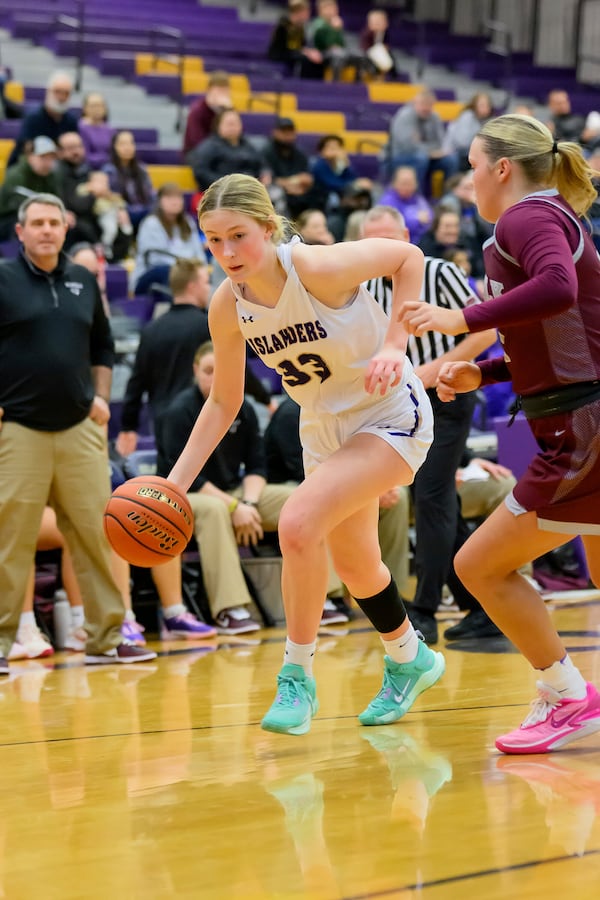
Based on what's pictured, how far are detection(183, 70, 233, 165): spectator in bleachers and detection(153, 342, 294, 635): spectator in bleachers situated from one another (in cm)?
620

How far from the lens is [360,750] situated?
418 centimetres

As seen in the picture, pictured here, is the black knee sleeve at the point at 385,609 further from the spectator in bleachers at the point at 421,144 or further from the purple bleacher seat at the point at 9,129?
the spectator in bleachers at the point at 421,144

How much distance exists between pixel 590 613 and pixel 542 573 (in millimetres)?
1108

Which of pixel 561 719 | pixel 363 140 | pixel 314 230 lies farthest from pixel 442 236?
pixel 363 140

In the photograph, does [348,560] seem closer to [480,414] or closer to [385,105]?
[480,414]

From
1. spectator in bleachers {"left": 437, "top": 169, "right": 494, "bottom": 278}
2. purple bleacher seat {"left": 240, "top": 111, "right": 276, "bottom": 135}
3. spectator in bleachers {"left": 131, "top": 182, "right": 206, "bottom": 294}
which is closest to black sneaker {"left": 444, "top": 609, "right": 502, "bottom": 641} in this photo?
spectator in bleachers {"left": 131, "top": 182, "right": 206, "bottom": 294}

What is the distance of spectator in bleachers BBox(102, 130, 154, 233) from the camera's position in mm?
11977

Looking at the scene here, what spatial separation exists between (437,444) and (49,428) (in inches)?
72.1

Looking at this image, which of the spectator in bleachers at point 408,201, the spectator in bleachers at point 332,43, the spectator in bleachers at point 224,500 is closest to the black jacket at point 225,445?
the spectator in bleachers at point 224,500

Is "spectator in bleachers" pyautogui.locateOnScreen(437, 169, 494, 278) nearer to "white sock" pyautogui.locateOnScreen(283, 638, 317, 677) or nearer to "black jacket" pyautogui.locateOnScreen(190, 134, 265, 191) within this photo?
"black jacket" pyautogui.locateOnScreen(190, 134, 265, 191)

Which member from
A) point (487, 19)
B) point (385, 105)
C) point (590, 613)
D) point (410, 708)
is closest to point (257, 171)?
point (385, 105)

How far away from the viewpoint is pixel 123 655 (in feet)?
21.1

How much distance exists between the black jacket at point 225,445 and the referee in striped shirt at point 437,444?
5.13 feet

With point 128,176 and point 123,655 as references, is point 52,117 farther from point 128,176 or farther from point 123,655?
point 123,655
